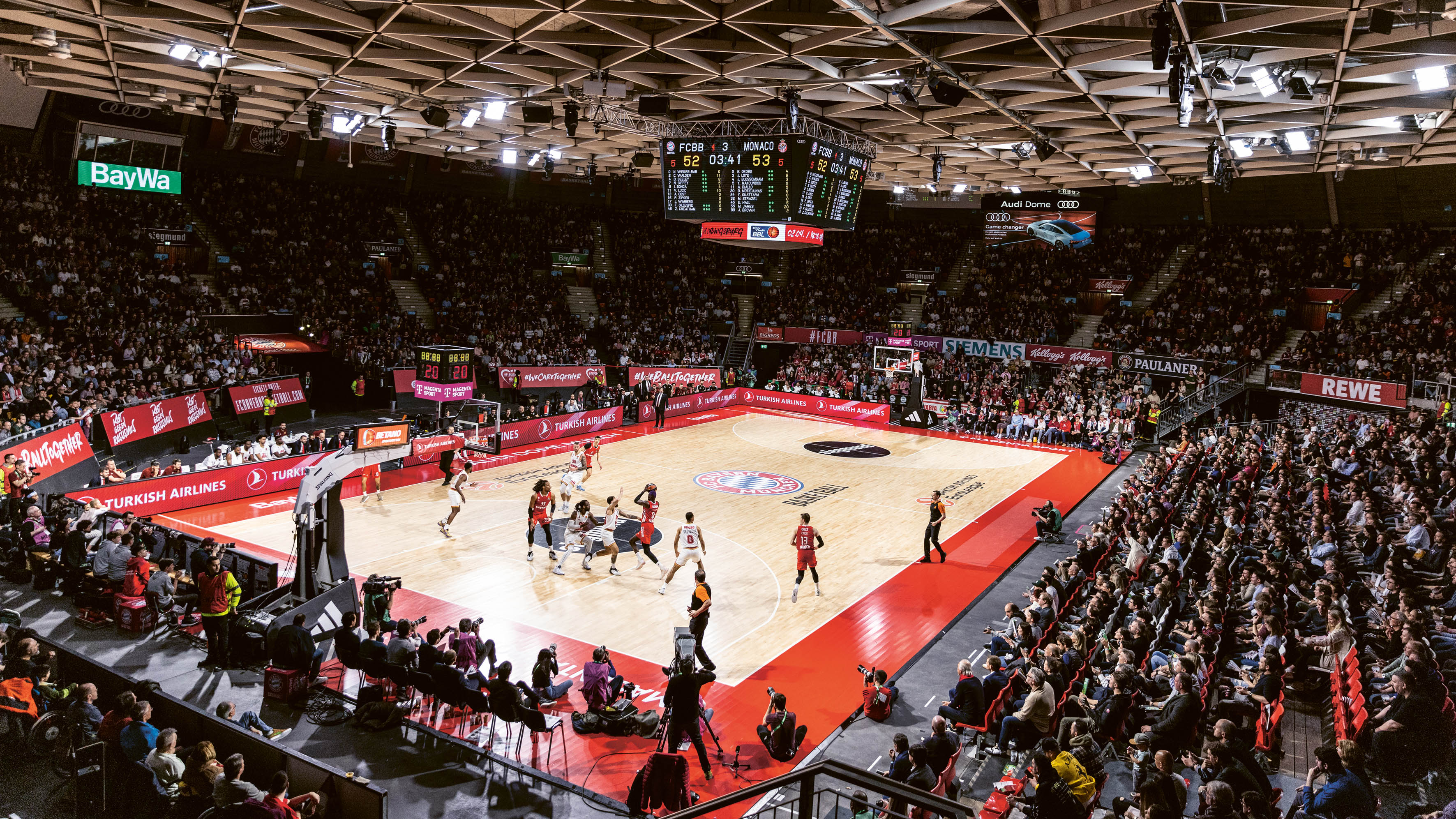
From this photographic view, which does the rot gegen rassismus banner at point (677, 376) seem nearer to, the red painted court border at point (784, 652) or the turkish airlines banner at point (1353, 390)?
the red painted court border at point (784, 652)

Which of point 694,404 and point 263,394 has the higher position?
point 263,394

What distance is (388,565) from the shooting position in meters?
16.2

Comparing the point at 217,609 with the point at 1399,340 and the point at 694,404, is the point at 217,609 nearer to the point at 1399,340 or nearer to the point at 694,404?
the point at 694,404

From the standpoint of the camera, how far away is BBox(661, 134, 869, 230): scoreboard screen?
71.8 feet

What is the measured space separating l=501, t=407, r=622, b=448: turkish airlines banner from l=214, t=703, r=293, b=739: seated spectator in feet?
A: 61.1

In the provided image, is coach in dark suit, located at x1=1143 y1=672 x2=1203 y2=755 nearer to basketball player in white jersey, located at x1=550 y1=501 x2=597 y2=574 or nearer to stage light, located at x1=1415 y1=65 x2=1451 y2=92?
basketball player in white jersey, located at x1=550 y1=501 x2=597 y2=574

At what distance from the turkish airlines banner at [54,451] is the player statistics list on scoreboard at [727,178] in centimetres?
1456

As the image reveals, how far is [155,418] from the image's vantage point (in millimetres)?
23344

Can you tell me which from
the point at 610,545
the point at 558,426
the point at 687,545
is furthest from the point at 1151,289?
the point at 687,545

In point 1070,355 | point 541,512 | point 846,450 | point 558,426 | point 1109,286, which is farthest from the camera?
point 1109,286

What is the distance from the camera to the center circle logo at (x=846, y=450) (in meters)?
29.9

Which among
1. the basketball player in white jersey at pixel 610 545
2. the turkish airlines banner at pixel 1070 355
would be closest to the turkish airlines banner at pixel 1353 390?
the turkish airlines banner at pixel 1070 355

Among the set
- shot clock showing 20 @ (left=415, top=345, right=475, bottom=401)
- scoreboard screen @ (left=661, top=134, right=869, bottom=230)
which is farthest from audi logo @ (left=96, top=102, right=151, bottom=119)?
scoreboard screen @ (left=661, top=134, right=869, bottom=230)

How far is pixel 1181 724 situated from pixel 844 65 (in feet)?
50.6
